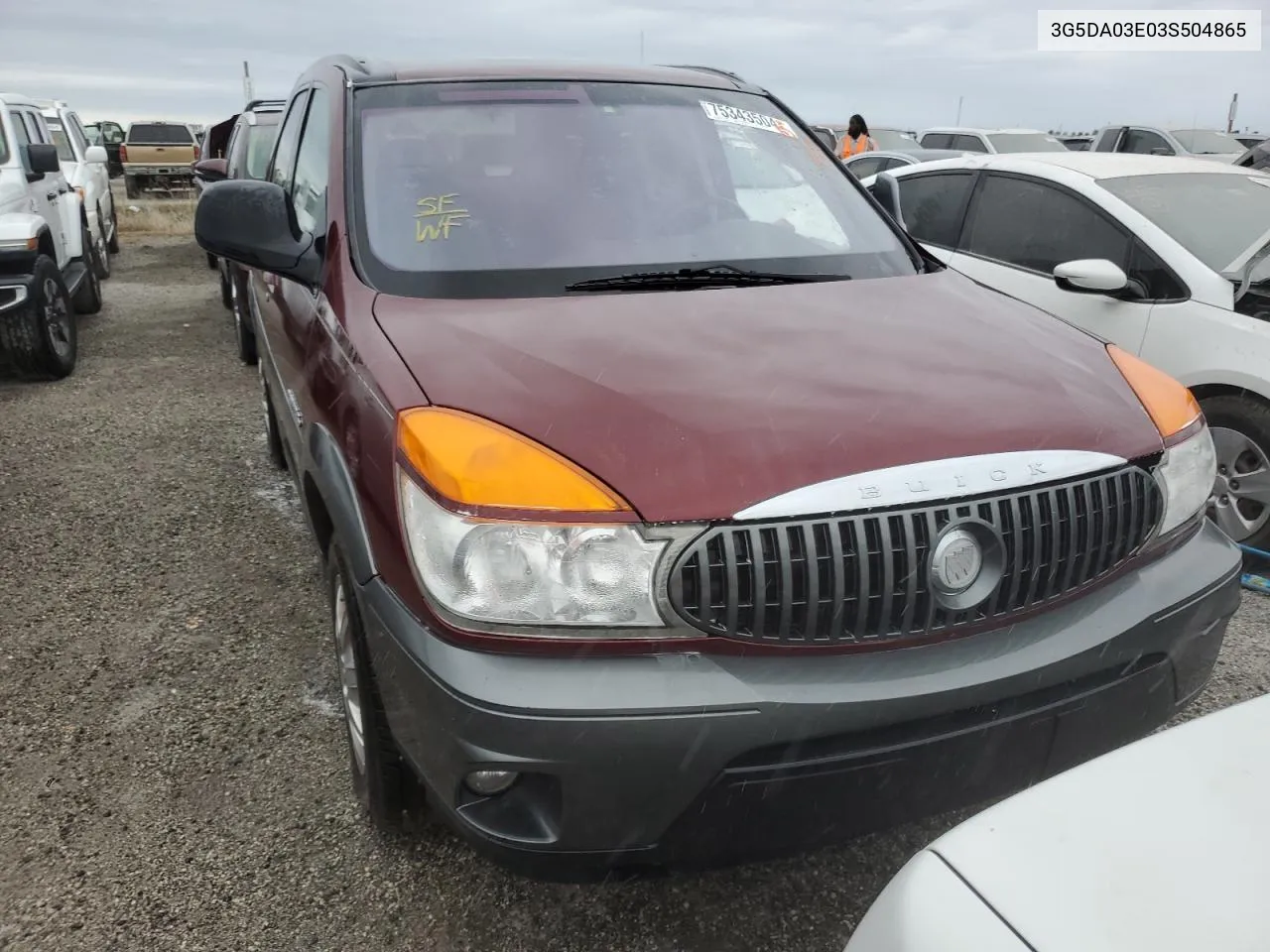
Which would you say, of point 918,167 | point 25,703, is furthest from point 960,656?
point 918,167

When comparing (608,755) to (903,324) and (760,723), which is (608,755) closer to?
(760,723)

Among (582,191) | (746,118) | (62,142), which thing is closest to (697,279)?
(582,191)

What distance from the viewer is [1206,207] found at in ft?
14.2

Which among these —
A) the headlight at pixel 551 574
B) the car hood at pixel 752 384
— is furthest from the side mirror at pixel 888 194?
the headlight at pixel 551 574

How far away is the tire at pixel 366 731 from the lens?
1.97m

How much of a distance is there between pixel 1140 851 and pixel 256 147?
608 cm

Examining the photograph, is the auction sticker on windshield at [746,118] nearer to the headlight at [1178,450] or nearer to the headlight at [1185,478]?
the headlight at [1178,450]

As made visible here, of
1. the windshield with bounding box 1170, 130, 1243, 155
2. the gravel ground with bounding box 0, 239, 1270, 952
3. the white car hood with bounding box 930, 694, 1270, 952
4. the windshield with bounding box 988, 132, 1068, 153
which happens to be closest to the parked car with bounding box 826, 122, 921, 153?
the windshield with bounding box 988, 132, 1068, 153

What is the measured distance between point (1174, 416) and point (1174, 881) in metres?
1.32

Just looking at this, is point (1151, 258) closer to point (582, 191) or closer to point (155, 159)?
point (582, 191)

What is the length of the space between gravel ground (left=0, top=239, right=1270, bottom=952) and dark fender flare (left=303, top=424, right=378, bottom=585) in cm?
76

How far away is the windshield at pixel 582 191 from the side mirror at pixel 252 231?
0.24 m

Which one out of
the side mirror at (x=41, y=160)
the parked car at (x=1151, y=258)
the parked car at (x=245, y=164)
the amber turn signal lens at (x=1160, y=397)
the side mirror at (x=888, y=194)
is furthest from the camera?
the side mirror at (x=41, y=160)

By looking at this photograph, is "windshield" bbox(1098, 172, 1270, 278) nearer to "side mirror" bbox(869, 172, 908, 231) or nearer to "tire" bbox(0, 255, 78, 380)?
"side mirror" bbox(869, 172, 908, 231)
